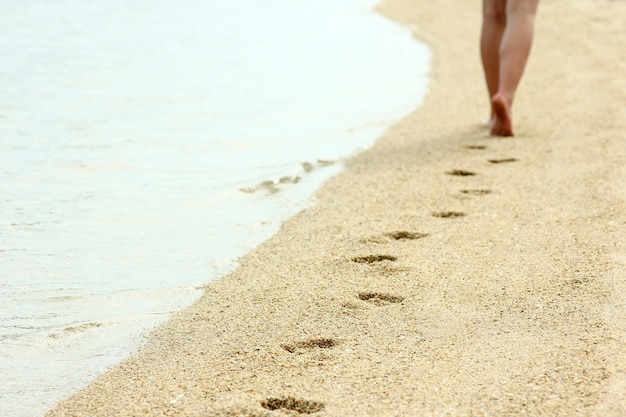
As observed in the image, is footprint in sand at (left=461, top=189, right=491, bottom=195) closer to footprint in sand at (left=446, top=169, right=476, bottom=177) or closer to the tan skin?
footprint in sand at (left=446, top=169, right=476, bottom=177)

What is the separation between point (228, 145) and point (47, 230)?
1427 millimetres

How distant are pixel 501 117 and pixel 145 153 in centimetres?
171

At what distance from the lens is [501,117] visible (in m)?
4.30

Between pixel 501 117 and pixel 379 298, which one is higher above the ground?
pixel 501 117

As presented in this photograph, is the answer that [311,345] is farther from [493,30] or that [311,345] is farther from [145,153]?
[493,30]

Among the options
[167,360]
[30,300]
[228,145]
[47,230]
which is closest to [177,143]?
[228,145]

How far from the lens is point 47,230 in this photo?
3131 millimetres

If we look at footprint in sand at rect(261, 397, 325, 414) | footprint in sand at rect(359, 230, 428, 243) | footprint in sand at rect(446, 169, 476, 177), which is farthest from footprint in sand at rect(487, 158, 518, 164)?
footprint in sand at rect(261, 397, 325, 414)

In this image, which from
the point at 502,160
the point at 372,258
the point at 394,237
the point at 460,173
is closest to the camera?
the point at 372,258

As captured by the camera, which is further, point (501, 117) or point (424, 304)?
point (501, 117)

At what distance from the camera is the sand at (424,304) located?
193 centimetres

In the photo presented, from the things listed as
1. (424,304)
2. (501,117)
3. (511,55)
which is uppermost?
(511,55)

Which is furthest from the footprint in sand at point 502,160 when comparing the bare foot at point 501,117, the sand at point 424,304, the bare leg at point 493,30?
the bare leg at point 493,30

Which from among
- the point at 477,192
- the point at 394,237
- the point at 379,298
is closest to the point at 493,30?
the point at 477,192
